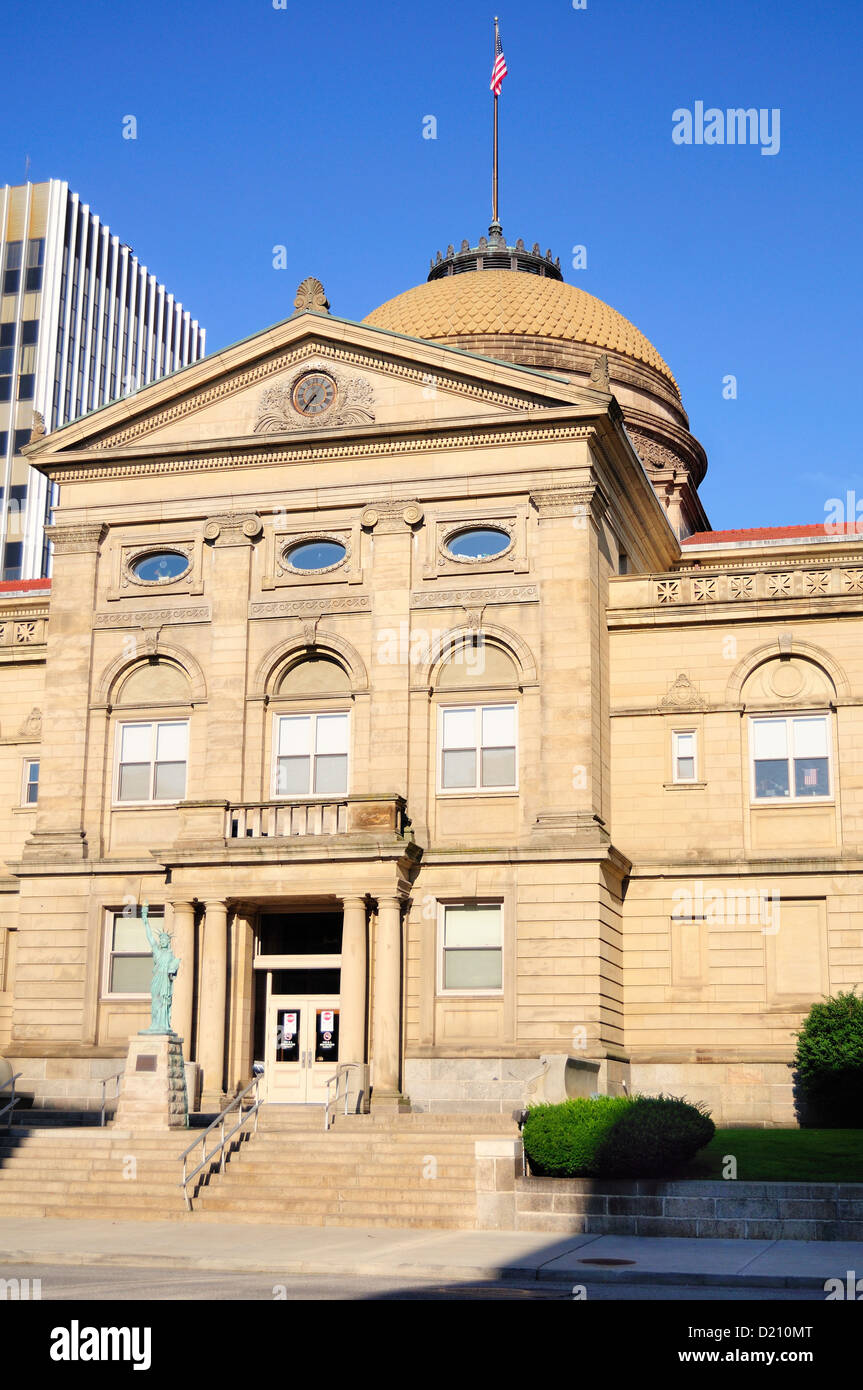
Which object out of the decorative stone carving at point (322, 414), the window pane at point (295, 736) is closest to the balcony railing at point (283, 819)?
the window pane at point (295, 736)

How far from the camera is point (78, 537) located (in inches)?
1497

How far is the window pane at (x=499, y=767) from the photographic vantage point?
34.3 metres

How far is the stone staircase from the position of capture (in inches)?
986

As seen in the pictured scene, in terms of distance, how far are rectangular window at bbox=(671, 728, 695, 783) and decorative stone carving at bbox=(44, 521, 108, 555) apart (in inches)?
565

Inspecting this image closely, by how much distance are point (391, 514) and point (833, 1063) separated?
49.5ft

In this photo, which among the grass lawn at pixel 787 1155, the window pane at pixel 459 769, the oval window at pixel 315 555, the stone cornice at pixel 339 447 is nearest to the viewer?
the grass lawn at pixel 787 1155

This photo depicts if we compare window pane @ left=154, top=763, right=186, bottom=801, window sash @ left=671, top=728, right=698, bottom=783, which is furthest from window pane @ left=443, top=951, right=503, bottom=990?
window pane @ left=154, top=763, right=186, bottom=801

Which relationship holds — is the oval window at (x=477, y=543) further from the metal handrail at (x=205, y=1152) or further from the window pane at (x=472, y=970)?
the metal handrail at (x=205, y=1152)

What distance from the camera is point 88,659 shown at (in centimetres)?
3722

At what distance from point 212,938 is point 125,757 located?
579 centimetres

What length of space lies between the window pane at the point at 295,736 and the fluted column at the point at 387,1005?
491 centimetres
